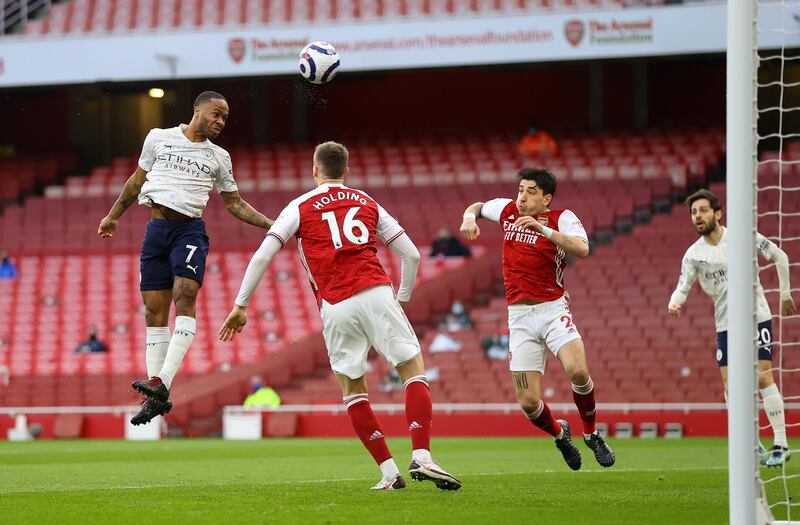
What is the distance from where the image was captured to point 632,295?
22391mm

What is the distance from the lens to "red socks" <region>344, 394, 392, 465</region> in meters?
7.69

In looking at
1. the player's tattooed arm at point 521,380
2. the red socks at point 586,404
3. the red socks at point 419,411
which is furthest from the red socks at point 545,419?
the red socks at point 419,411

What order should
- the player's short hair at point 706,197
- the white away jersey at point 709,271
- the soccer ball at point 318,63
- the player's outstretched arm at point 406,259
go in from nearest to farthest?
the player's outstretched arm at point 406,259, the soccer ball at point 318,63, the player's short hair at point 706,197, the white away jersey at point 709,271

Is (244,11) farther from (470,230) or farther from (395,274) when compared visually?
(470,230)

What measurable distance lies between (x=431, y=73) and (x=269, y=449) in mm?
18078

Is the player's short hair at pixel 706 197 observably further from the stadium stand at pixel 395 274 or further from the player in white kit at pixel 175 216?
the stadium stand at pixel 395 274

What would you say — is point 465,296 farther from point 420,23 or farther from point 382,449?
point 382,449

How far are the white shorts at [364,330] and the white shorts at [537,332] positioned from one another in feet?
6.54

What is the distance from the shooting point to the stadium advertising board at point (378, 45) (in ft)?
79.2

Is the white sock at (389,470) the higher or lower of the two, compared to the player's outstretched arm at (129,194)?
lower

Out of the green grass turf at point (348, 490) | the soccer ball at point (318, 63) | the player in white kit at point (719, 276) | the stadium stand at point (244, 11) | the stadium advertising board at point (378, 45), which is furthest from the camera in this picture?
the stadium stand at point (244, 11)

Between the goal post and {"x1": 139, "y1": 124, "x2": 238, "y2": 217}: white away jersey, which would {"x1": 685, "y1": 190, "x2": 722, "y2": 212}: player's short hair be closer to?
{"x1": 139, "y1": 124, "x2": 238, "y2": 217}: white away jersey

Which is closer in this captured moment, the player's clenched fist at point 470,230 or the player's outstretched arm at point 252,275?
the player's outstretched arm at point 252,275

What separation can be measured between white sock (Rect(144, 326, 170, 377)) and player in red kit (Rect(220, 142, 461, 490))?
6.70 ft
